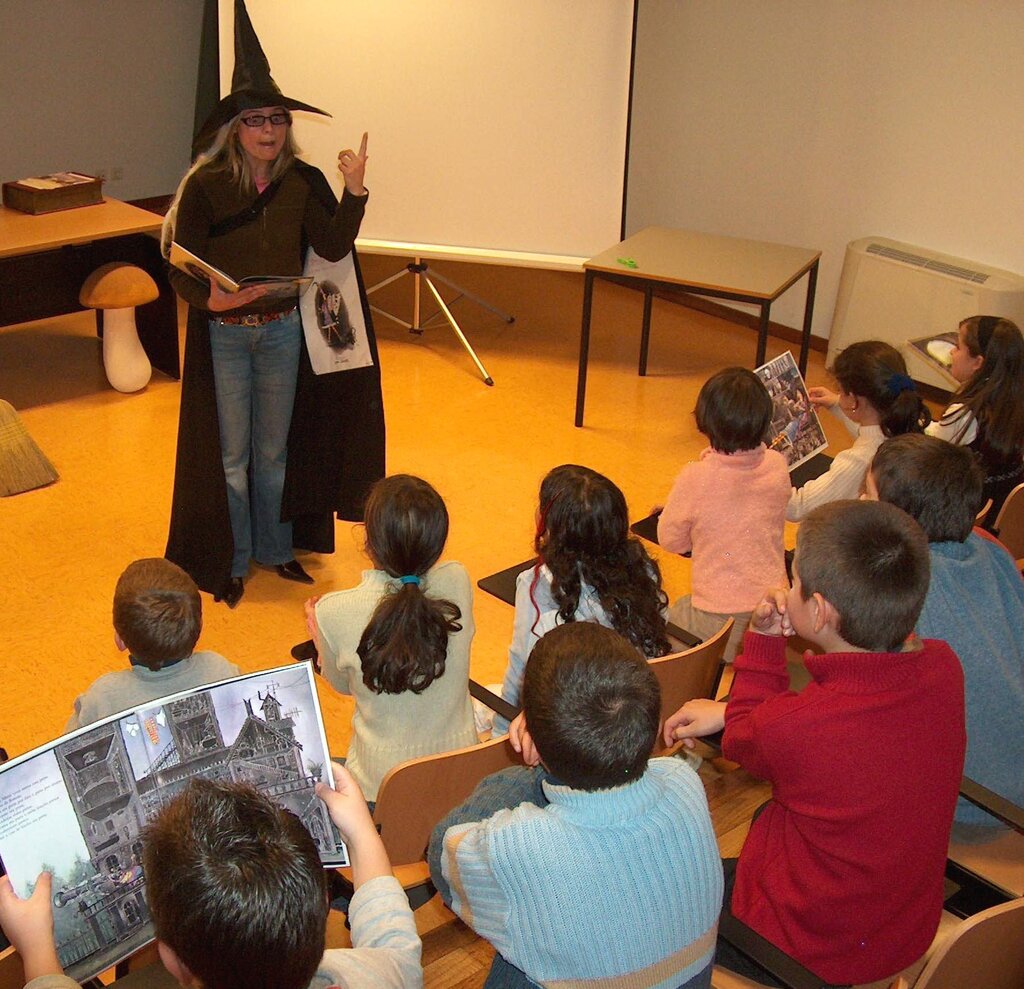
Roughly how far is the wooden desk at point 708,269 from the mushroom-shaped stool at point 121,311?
1.86m

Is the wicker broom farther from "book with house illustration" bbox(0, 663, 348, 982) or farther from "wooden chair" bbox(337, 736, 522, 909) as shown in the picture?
"book with house illustration" bbox(0, 663, 348, 982)

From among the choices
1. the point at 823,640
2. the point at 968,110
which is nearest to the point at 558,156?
the point at 968,110

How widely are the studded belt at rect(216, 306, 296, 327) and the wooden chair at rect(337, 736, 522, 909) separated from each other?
71.1 inches

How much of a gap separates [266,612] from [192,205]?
1.23 meters

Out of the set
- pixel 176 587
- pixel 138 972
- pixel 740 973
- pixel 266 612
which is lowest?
pixel 266 612

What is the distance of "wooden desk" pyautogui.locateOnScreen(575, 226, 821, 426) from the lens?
15.7ft

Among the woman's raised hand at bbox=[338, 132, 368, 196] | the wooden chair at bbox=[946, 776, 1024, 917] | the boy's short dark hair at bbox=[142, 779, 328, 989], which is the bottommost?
the wooden chair at bbox=[946, 776, 1024, 917]

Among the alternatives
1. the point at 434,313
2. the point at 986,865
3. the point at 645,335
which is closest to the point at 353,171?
the point at 986,865

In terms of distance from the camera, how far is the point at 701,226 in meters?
6.50

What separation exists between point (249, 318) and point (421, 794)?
1.84m

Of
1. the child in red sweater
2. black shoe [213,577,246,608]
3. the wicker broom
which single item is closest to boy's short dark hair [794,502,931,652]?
the child in red sweater

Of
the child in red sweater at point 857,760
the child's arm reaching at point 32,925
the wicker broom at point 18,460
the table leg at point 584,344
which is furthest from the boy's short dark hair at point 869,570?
the wicker broom at point 18,460

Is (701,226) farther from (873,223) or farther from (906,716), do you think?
(906,716)

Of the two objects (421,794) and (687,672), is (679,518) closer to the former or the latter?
(687,672)
